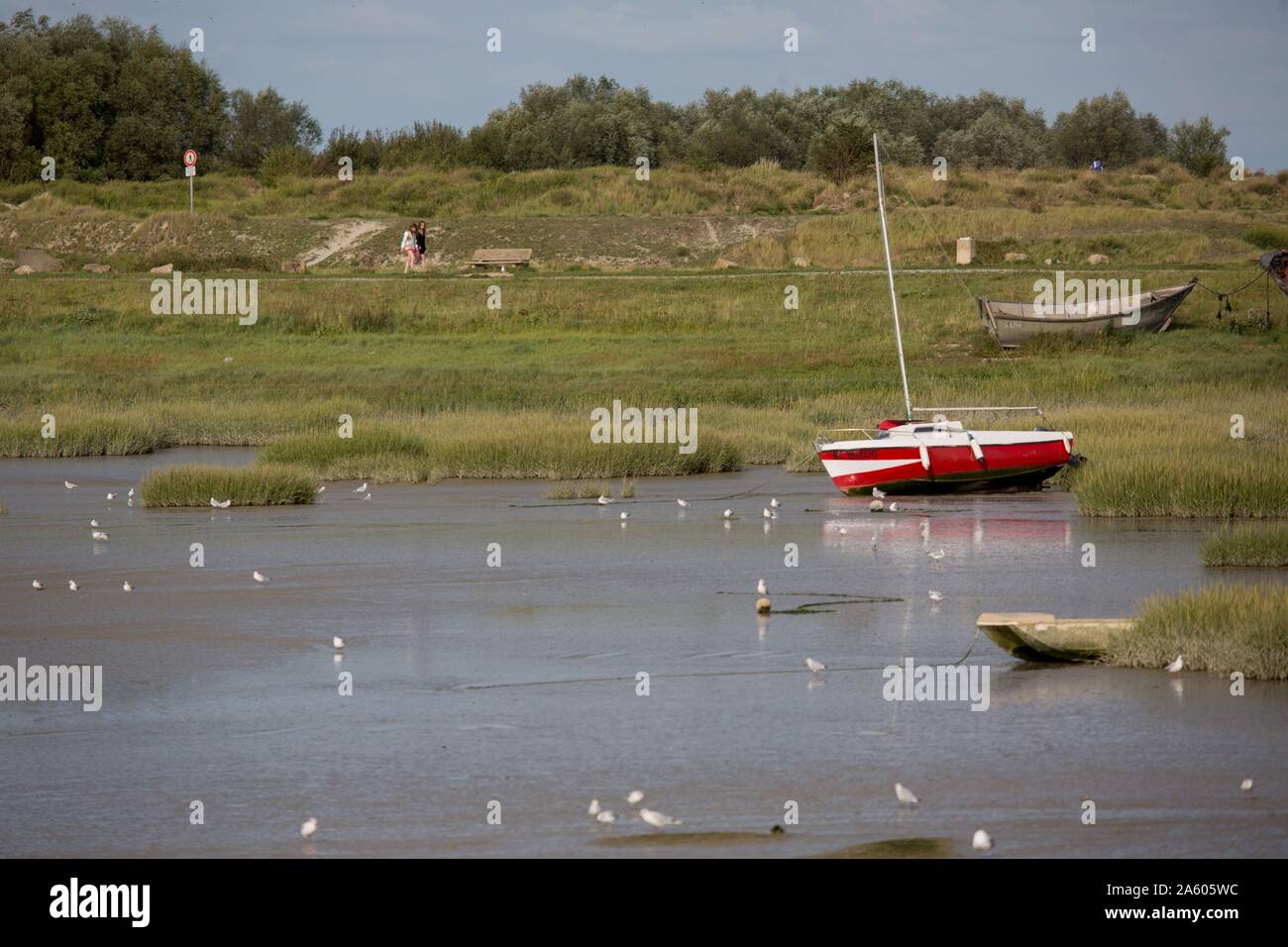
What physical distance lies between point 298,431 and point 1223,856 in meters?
30.2

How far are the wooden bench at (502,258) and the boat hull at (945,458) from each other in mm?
31216

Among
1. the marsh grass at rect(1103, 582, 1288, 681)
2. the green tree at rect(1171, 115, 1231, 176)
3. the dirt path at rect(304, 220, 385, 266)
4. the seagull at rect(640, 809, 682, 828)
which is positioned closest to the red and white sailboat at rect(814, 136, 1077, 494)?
the marsh grass at rect(1103, 582, 1288, 681)

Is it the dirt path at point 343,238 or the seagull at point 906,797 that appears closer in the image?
the seagull at point 906,797

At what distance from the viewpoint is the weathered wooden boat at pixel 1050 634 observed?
15.6 m

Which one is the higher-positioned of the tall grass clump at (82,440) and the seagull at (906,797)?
the tall grass clump at (82,440)

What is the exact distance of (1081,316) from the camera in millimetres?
45375

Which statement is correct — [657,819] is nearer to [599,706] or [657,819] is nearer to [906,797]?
[906,797]

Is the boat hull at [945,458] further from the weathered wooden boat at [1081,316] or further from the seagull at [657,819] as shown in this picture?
the seagull at [657,819]

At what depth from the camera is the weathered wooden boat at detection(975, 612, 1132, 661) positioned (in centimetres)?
1559

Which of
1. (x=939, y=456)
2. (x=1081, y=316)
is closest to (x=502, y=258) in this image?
(x=1081, y=316)

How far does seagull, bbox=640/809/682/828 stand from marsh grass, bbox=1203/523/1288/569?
38.1 feet

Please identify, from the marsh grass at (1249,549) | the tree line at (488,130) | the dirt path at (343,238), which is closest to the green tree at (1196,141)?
the tree line at (488,130)

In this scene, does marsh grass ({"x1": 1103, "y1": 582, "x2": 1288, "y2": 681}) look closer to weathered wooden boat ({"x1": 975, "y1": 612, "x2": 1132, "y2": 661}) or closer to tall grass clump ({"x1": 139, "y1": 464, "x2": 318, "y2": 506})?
weathered wooden boat ({"x1": 975, "y1": 612, "x2": 1132, "y2": 661})

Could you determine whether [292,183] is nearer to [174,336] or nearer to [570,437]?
[174,336]
